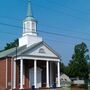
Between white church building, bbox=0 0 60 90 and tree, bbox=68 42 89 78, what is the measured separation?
3904 cm

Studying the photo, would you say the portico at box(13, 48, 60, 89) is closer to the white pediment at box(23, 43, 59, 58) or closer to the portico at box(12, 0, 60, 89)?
the portico at box(12, 0, 60, 89)

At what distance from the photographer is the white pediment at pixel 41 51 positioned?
2328 inches

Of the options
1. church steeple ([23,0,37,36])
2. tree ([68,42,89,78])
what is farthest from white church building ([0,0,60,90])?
tree ([68,42,89,78])

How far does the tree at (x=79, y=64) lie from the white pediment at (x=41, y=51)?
4249cm

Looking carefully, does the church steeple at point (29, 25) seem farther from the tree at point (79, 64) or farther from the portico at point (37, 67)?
the tree at point (79, 64)

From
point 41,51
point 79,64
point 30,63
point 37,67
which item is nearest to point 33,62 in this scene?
point 30,63

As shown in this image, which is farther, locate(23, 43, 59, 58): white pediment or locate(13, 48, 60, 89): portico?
locate(23, 43, 59, 58): white pediment

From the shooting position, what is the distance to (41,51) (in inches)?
2379

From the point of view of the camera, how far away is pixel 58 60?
61938mm

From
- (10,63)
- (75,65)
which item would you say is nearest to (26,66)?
(10,63)

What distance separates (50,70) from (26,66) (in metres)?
4.95

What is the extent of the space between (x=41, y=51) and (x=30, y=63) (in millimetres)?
3421

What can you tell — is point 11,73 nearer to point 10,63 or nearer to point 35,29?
point 10,63

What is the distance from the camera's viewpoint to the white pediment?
59144 millimetres
